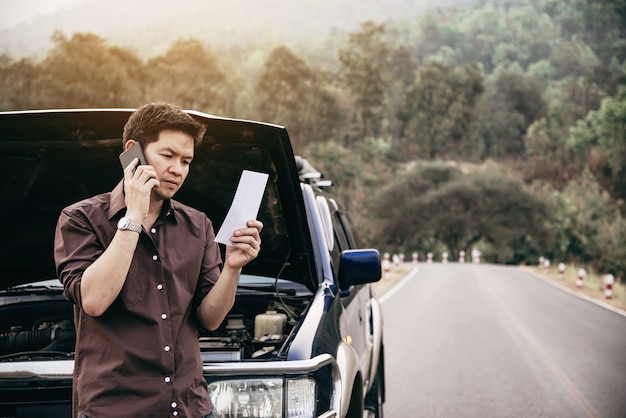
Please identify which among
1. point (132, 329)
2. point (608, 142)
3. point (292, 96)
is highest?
point (292, 96)

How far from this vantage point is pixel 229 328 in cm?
400

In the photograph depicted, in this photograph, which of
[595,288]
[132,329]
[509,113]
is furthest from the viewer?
[509,113]

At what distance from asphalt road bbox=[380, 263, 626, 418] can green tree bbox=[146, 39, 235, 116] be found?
42.5m

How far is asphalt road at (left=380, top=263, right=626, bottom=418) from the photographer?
8023 mm

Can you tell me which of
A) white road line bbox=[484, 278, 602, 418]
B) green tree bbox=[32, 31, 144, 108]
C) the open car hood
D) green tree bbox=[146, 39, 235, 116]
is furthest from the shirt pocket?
green tree bbox=[146, 39, 235, 116]

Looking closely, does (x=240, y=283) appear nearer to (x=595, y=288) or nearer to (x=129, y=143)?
(x=129, y=143)

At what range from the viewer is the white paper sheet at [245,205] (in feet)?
8.65

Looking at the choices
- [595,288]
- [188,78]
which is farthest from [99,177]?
[188,78]

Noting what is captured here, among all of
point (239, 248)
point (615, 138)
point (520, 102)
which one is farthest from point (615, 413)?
point (520, 102)

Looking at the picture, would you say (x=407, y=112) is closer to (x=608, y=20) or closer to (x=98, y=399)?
(x=608, y=20)

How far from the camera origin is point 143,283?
2453 mm

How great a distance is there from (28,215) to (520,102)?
4435 inches

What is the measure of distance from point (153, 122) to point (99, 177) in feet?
6.12

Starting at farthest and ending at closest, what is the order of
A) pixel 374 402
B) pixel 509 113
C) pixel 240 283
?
pixel 509 113 < pixel 374 402 < pixel 240 283
